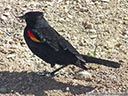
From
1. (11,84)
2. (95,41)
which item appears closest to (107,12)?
(95,41)

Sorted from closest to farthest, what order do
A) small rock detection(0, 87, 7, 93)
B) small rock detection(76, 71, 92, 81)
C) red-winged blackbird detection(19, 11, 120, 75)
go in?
small rock detection(0, 87, 7, 93), red-winged blackbird detection(19, 11, 120, 75), small rock detection(76, 71, 92, 81)

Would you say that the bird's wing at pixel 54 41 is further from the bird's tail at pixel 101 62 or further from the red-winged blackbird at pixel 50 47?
the bird's tail at pixel 101 62

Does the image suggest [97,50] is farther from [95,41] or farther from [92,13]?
[92,13]

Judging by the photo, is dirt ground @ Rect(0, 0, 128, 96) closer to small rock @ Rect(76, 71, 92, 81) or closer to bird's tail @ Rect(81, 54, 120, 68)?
small rock @ Rect(76, 71, 92, 81)

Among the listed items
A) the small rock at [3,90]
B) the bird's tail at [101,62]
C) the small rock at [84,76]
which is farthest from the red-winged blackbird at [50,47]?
the small rock at [3,90]

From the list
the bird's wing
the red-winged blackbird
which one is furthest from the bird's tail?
the bird's wing

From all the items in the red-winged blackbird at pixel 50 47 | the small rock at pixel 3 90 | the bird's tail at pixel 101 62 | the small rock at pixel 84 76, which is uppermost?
the red-winged blackbird at pixel 50 47

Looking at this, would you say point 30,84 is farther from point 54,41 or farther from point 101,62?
point 101,62

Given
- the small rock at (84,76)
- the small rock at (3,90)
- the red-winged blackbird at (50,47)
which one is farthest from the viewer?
the small rock at (84,76)

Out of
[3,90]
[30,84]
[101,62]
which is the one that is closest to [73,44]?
[101,62]
